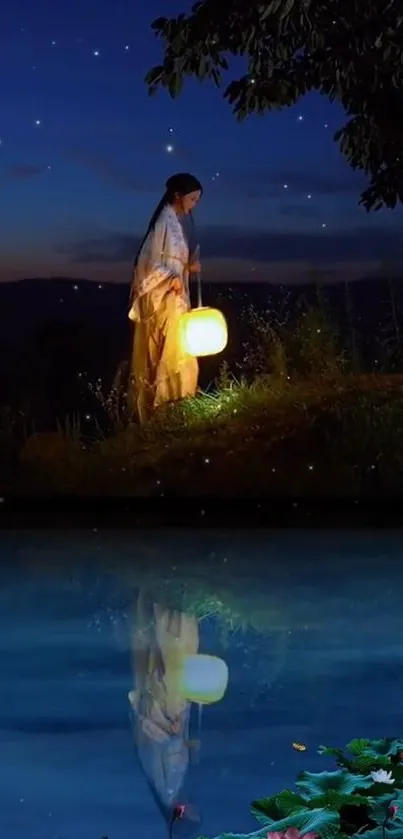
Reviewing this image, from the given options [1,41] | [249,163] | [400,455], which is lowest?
[400,455]

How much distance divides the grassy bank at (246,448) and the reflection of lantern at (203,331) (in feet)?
1.34

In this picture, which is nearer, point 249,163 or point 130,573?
point 130,573

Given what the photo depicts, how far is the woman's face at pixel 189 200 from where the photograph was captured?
9.59 meters

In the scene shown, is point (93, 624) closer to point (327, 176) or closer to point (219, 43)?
point (219, 43)

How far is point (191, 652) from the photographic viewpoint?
189 inches

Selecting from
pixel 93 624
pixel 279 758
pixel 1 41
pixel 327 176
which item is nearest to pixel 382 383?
pixel 327 176

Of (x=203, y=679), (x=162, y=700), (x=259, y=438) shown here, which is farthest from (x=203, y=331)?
(x=162, y=700)

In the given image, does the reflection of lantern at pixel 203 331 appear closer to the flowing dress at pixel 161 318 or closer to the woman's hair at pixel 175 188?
the flowing dress at pixel 161 318

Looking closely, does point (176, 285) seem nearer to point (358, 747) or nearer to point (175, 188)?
point (175, 188)

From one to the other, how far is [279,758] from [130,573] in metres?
3.02

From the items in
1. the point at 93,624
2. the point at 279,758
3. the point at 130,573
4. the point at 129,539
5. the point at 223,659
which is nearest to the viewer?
the point at 279,758

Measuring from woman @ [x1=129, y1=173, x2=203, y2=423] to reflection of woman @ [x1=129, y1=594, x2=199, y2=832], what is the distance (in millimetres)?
4046

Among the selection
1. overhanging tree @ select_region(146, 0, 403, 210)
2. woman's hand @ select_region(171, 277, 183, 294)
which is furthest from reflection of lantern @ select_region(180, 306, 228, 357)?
overhanging tree @ select_region(146, 0, 403, 210)

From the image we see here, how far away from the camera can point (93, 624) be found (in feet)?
17.3
